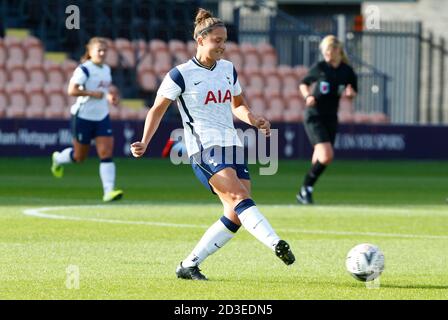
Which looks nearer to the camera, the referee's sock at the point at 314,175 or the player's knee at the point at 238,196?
the player's knee at the point at 238,196

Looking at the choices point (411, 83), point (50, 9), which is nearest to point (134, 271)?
point (50, 9)

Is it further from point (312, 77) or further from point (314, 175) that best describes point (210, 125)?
point (312, 77)

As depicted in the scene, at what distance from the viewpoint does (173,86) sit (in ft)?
34.4

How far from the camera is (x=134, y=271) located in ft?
35.7

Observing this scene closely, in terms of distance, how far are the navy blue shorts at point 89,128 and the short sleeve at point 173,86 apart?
854 cm

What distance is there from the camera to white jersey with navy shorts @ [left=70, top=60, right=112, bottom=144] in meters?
19.0

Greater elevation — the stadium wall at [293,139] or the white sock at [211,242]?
the white sock at [211,242]

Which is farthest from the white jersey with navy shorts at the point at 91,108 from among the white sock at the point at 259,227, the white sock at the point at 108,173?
the white sock at the point at 259,227

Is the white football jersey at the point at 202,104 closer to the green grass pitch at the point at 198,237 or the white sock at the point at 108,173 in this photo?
the green grass pitch at the point at 198,237

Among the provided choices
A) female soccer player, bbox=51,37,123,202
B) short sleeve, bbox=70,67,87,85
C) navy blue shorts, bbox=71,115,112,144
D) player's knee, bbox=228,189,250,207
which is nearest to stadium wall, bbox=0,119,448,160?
female soccer player, bbox=51,37,123,202

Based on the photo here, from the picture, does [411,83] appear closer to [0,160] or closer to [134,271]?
[0,160]

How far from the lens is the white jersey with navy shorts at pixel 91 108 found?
62.2 feet

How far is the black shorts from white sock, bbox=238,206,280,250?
30.9 ft

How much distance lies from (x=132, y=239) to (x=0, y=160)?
15.4 m
